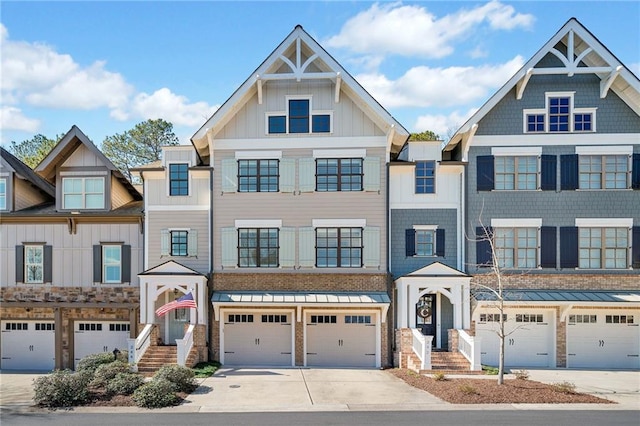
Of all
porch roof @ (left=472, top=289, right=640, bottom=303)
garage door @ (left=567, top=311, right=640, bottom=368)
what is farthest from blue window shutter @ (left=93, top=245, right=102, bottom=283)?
garage door @ (left=567, top=311, right=640, bottom=368)

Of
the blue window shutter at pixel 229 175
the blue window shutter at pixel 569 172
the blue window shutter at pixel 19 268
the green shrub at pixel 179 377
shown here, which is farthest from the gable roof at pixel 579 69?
the blue window shutter at pixel 19 268

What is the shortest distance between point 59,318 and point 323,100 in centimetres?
1554

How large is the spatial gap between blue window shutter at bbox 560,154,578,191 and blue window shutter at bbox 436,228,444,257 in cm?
565

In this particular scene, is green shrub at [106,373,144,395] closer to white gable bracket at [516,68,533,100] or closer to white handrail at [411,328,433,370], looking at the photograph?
white handrail at [411,328,433,370]

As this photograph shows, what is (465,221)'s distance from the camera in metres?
18.5

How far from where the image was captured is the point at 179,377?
13.6 meters

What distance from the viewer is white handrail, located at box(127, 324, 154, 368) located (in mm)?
16047

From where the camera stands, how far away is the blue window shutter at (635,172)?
1830 cm

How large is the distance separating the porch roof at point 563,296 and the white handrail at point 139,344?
45.1 feet

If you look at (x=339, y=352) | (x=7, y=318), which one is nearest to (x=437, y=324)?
(x=339, y=352)

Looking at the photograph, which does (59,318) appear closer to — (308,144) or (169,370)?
(169,370)

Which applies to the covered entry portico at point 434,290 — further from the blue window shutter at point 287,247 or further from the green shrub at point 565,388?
the blue window shutter at point 287,247

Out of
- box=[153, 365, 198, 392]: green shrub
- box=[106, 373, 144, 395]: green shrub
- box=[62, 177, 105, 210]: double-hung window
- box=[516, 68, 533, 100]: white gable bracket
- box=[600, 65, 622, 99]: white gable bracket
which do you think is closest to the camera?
box=[106, 373, 144, 395]: green shrub

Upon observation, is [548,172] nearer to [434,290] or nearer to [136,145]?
[434,290]
